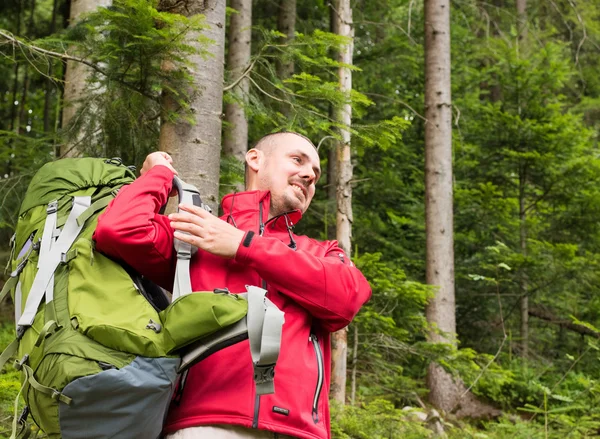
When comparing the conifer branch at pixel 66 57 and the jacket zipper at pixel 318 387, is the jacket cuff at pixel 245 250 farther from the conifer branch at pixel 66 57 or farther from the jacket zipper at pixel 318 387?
the conifer branch at pixel 66 57

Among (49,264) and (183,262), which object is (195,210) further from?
(49,264)

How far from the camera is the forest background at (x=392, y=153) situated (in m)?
4.33

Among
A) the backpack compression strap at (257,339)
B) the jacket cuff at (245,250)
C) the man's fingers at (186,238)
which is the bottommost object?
the backpack compression strap at (257,339)

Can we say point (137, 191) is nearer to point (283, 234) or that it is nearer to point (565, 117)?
point (283, 234)

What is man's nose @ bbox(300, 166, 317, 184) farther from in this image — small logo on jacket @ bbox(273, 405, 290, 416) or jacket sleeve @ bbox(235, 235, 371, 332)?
small logo on jacket @ bbox(273, 405, 290, 416)

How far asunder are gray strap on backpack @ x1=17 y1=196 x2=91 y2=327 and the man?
13 centimetres

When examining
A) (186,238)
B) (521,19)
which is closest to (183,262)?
(186,238)

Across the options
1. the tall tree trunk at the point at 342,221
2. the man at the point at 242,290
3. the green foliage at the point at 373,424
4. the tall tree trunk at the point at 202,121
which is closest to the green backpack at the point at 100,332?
the man at the point at 242,290

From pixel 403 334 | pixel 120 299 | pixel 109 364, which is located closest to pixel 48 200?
pixel 120 299

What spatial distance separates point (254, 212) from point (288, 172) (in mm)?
283

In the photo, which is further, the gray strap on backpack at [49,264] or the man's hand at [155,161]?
the man's hand at [155,161]

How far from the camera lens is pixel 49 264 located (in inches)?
98.1

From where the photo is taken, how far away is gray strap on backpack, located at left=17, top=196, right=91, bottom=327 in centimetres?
242

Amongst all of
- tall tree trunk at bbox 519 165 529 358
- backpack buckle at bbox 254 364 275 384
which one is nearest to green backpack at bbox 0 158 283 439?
backpack buckle at bbox 254 364 275 384
